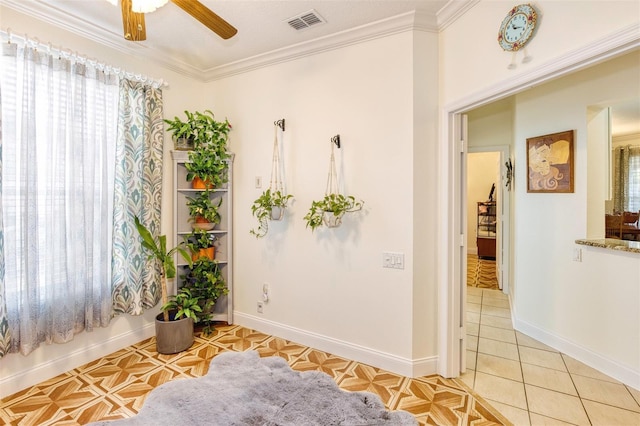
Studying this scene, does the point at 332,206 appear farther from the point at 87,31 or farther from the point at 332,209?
the point at 87,31

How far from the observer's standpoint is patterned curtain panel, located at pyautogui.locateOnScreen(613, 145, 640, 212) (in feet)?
11.2

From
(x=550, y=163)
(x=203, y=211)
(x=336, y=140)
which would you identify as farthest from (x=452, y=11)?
(x=203, y=211)

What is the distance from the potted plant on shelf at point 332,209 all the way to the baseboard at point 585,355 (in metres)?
2.30

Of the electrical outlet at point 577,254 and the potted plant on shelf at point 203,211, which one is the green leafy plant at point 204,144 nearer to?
the potted plant on shelf at point 203,211

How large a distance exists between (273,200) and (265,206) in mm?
94

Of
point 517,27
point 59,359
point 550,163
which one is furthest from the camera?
point 550,163

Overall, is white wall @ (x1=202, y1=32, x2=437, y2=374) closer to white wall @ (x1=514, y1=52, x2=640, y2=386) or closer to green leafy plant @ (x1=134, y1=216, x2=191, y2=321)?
green leafy plant @ (x1=134, y1=216, x2=191, y2=321)

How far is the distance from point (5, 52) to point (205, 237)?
6.41ft

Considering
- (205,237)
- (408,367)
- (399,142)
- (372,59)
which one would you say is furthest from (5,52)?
(408,367)

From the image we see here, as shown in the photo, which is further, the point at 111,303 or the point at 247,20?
the point at 111,303

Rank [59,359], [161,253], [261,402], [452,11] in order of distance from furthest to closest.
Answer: [161,253], [59,359], [452,11], [261,402]

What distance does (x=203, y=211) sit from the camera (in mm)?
3107

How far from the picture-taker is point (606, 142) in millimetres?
2852

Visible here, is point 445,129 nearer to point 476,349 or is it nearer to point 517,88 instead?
point 517,88
